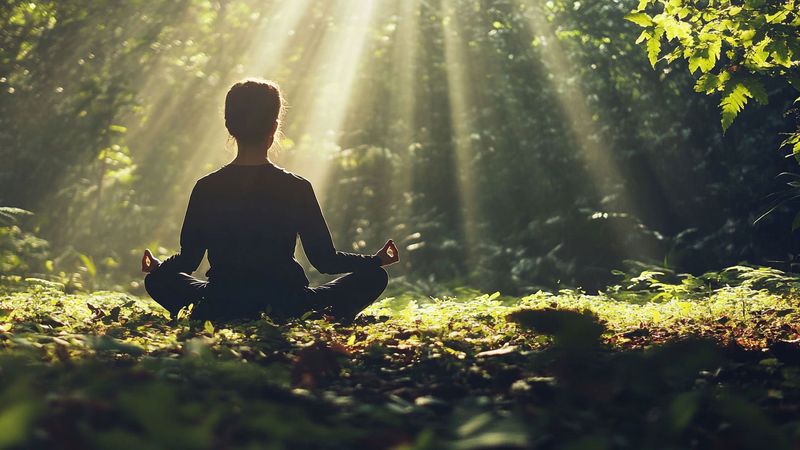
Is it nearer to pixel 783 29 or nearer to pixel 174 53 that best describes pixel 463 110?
pixel 174 53

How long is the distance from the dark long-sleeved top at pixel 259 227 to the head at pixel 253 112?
0.67 feet

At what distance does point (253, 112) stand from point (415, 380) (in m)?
2.59

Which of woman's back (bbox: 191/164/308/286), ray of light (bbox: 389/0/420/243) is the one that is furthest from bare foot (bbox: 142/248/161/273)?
ray of light (bbox: 389/0/420/243)

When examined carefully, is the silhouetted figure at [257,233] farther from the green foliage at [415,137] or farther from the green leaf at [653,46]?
the green foliage at [415,137]

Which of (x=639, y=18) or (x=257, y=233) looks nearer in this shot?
(x=639, y=18)

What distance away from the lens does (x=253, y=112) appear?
223 inches

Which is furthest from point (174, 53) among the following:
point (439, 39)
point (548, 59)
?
point (548, 59)

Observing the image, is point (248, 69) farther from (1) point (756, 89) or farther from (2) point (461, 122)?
(1) point (756, 89)

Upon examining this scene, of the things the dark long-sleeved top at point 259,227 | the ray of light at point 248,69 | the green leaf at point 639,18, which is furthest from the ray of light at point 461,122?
the green leaf at point 639,18

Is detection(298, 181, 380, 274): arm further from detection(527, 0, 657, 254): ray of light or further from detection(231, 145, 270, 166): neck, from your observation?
detection(527, 0, 657, 254): ray of light

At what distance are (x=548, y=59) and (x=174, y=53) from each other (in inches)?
265

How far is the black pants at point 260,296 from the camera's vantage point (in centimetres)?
566

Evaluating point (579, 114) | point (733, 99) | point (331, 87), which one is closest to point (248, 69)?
point (331, 87)

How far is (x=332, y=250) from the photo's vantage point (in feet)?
18.8
